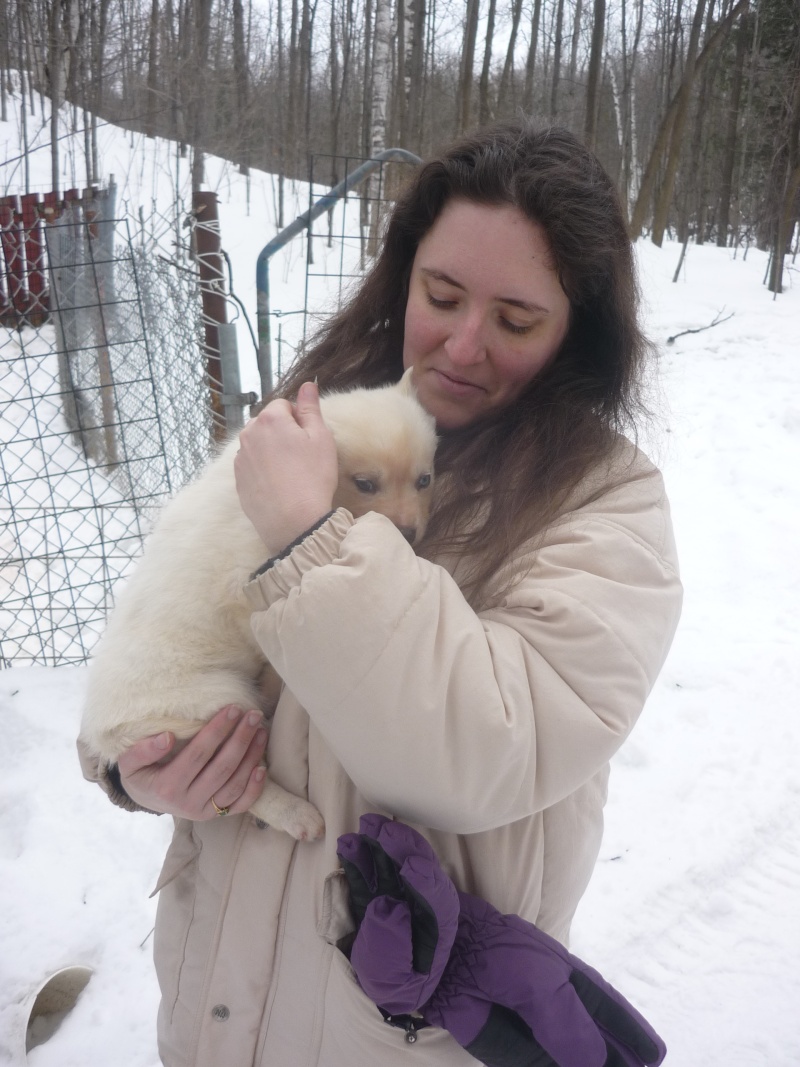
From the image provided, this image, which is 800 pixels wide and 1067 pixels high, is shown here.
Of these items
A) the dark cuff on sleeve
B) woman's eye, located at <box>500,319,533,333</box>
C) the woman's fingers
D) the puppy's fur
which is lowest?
the woman's fingers

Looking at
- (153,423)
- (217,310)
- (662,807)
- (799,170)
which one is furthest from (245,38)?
(662,807)

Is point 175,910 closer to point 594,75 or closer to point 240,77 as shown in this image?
point 594,75

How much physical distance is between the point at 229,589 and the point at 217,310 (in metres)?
2.51

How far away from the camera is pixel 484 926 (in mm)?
1356

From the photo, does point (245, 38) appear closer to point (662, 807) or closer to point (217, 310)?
point (217, 310)

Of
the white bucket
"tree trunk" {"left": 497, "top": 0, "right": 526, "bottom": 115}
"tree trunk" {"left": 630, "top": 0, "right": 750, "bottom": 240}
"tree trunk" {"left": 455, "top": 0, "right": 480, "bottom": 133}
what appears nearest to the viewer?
the white bucket

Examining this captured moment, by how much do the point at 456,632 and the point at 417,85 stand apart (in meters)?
20.9

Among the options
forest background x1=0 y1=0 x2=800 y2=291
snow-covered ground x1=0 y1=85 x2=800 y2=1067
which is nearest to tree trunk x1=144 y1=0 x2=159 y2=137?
forest background x1=0 y1=0 x2=800 y2=291

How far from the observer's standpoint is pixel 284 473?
4.69 feet

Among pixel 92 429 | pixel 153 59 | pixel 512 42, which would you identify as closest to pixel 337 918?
pixel 92 429

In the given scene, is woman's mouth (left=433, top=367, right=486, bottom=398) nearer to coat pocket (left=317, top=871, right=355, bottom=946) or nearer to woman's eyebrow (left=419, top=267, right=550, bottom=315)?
woman's eyebrow (left=419, top=267, right=550, bottom=315)

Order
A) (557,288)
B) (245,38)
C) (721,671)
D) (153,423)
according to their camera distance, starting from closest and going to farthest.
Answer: (557,288), (721,671), (153,423), (245,38)

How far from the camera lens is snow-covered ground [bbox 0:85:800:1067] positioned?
293 centimetres

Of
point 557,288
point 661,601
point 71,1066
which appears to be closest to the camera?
point 661,601
